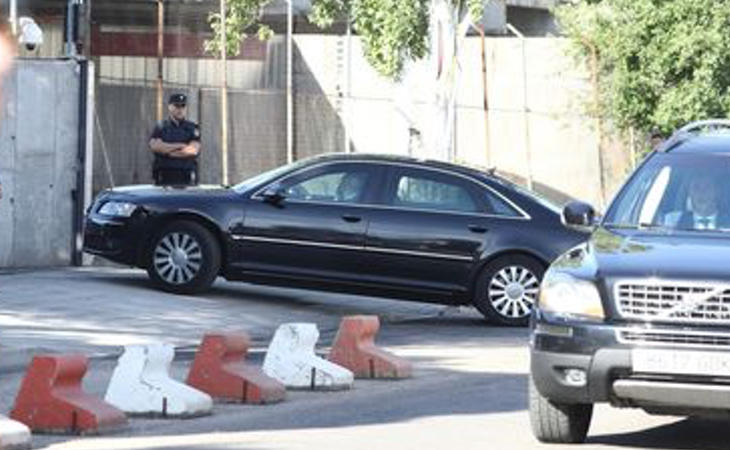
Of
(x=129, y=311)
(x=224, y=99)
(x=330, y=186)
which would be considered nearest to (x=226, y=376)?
(x=129, y=311)

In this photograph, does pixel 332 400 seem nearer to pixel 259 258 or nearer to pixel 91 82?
pixel 259 258

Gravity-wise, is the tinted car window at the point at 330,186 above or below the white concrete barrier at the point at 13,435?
above

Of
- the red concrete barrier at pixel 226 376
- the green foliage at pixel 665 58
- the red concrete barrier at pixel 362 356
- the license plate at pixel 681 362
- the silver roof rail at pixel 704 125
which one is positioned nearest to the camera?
the license plate at pixel 681 362

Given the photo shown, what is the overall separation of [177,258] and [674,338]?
864 centimetres

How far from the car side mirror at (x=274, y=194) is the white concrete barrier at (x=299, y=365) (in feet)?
15.6

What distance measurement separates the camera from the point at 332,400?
11797 mm

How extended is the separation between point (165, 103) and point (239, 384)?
13775 mm

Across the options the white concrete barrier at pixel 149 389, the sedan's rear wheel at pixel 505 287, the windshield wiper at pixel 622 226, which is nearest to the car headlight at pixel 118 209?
the sedan's rear wheel at pixel 505 287

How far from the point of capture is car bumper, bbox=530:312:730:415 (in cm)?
896

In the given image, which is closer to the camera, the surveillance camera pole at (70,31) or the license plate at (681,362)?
the license plate at (681,362)

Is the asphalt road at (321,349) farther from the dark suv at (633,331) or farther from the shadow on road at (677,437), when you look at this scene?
the dark suv at (633,331)

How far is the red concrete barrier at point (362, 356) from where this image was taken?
42.4 ft

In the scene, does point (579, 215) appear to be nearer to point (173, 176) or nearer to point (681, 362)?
point (681, 362)

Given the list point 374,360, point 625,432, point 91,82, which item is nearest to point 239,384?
point 374,360
